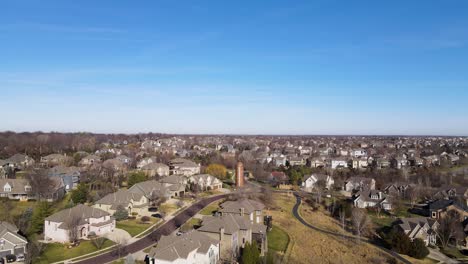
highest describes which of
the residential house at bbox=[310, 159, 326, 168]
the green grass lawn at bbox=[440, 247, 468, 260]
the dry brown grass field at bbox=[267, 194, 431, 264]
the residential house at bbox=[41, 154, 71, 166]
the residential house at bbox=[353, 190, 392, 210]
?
the residential house at bbox=[41, 154, 71, 166]

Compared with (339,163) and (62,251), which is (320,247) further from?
(339,163)

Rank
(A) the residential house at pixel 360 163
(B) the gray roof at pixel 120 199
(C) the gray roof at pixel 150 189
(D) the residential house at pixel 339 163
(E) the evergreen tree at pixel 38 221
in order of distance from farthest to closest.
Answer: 1. (A) the residential house at pixel 360 163
2. (D) the residential house at pixel 339 163
3. (C) the gray roof at pixel 150 189
4. (B) the gray roof at pixel 120 199
5. (E) the evergreen tree at pixel 38 221

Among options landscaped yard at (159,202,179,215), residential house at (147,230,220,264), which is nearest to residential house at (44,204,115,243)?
landscaped yard at (159,202,179,215)

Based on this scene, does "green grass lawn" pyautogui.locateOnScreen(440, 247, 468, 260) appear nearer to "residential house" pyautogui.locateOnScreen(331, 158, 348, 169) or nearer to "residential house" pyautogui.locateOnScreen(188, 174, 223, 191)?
"residential house" pyautogui.locateOnScreen(188, 174, 223, 191)

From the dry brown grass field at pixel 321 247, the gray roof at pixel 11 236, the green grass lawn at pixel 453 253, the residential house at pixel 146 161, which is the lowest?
the green grass lawn at pixel 453 253

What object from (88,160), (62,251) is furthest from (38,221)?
(88,160)

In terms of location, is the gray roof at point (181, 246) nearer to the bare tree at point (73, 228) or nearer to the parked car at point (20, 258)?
the bare tree at point (73, 228)

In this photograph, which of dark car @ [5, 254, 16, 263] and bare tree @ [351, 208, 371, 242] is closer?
dark car @ [5, 254, 16, 263]

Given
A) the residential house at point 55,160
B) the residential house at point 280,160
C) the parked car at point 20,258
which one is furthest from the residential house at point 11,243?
the residential house at point 280,160
